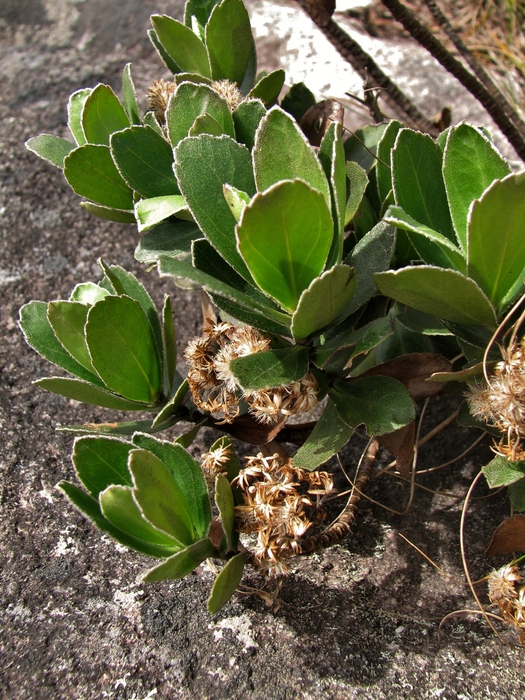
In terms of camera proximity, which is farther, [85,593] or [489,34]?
[489,34]

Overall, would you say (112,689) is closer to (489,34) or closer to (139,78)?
(139,78)

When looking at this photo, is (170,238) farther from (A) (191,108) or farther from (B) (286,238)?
(B) (286,238)

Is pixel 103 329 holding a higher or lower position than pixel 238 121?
lower

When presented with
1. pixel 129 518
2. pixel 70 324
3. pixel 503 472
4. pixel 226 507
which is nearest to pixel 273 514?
pixel 226 507

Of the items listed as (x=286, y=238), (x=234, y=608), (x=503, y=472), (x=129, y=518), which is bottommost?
(x=234, y=608)

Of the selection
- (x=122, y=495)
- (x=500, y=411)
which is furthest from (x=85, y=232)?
(x=500, y=411)

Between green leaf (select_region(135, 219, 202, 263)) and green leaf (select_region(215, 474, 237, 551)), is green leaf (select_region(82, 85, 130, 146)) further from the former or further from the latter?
green leaf (select_region(215, 474, 237, 551))
